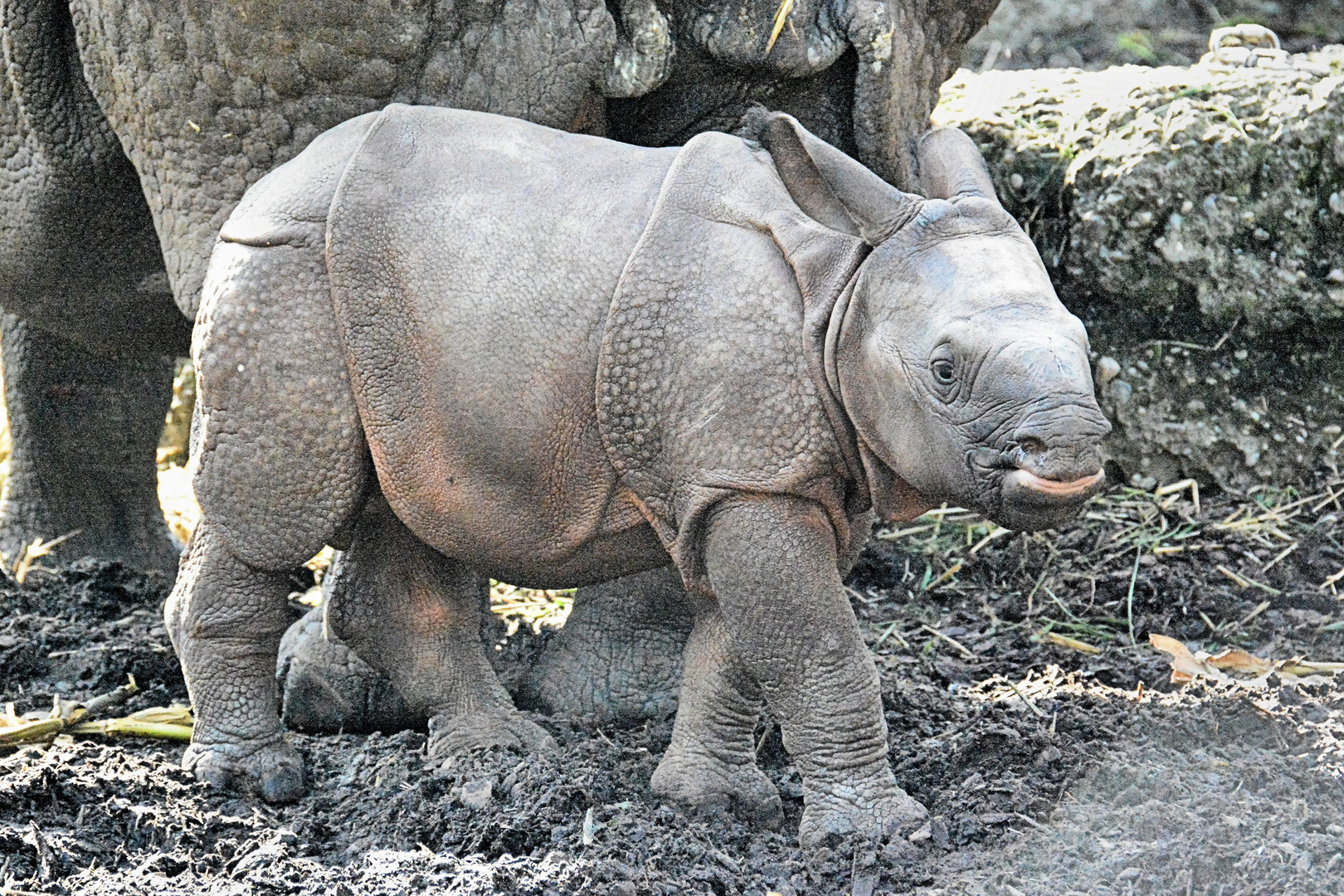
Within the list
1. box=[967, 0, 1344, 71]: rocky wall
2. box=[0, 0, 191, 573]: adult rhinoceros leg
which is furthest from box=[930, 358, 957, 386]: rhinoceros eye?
box=[967, 0, 1344, 71]: rocky wall

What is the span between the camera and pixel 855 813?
4.13 meters

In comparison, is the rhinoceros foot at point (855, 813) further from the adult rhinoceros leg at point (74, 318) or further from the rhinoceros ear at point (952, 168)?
the adult rhinoceros leg at point (74, 318)

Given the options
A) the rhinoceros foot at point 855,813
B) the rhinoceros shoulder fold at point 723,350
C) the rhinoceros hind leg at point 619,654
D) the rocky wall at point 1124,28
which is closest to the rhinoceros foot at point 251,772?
the rhinoceros hind leg at point 619,654

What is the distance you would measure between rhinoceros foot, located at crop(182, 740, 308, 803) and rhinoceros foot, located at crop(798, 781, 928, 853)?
139 cm

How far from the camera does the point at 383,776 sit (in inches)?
184

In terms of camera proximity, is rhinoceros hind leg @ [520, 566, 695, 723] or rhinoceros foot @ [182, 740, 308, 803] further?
rhinoceros hind leg @ [520, 566, 695, 723]

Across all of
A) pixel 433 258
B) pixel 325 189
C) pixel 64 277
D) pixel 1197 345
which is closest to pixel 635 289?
pixel 433 258

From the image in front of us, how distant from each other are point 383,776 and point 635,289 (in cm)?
148

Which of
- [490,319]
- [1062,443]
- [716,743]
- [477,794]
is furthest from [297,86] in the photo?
[1062,443]

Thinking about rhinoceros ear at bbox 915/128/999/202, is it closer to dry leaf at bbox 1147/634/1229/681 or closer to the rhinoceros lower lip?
the rhinoceros lower lip

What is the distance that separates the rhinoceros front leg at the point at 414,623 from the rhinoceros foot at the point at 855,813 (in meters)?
1.04

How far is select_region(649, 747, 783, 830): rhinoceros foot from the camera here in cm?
438

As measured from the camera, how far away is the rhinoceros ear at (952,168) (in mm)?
4133

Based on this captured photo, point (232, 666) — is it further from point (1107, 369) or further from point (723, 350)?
point (1107, 369)
